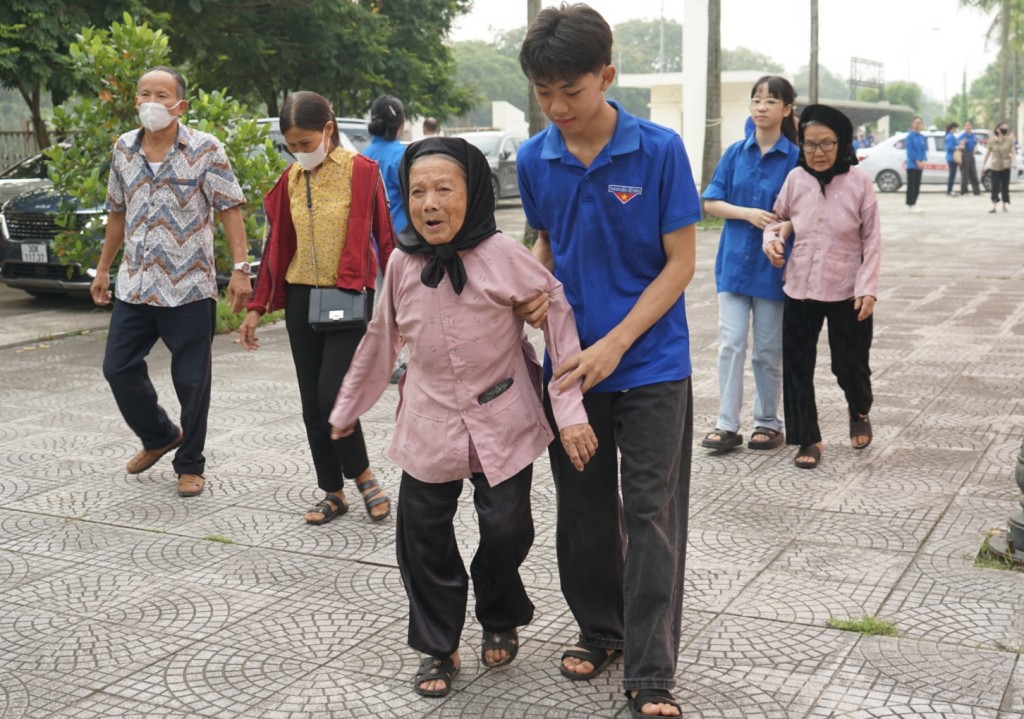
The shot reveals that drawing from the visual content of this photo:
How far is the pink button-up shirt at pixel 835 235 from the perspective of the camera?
6129 millimetres

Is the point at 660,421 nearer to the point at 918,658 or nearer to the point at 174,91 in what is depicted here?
the point at 918,658

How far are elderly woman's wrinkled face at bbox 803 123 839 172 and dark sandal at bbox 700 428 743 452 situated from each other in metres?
1.37

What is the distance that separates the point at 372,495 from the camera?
18.1ft

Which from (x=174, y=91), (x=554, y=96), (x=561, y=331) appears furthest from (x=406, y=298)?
(x=174, y=91)

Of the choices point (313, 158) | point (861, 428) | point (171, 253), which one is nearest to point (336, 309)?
point (313, 158)

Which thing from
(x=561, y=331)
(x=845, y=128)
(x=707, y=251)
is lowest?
(x=707, y=251)

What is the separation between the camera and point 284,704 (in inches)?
145

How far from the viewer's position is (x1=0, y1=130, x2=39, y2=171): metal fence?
1997 centimetres

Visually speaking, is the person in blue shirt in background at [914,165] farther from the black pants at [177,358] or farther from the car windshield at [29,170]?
the black pants at [177,358]

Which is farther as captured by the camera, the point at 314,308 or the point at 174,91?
the point at 174,91

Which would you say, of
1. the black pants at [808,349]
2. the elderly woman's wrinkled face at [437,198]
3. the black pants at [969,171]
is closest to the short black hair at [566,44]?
the elderly woman's wrinkled face at [437,198]

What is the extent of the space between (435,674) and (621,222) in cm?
140

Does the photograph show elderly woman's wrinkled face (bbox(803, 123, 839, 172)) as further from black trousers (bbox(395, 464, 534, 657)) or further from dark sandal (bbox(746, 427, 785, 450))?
black trousers (bbox(395, 464, 534, 657))

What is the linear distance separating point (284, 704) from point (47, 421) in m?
4.48
